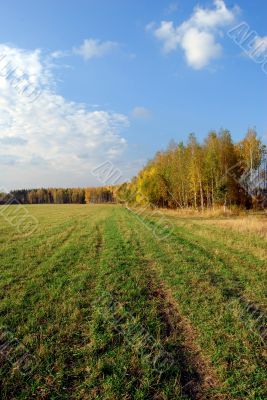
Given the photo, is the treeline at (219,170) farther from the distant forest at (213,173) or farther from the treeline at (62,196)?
the treeline at (62,196)

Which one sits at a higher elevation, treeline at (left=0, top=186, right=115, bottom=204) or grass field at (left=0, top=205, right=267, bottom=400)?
treeline at (left=0, top=186, right=115, bottom=204)

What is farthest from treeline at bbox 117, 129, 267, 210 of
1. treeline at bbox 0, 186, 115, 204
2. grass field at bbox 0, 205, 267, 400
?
treeline at bbox 0, 186, 115, 204

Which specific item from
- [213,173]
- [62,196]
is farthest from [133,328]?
[62,196]

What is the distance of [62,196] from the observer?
561ft

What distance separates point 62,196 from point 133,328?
6741 inches

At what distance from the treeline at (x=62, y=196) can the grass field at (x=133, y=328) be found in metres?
150

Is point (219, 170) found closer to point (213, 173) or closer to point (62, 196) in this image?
point (213, 173)

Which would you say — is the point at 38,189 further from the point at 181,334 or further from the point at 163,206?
the point at 181,334

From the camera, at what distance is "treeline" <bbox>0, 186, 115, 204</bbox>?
162m

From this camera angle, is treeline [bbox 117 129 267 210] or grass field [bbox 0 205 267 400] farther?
treeline [bbox 117 129 267 210]

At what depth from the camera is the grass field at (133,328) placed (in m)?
4.10

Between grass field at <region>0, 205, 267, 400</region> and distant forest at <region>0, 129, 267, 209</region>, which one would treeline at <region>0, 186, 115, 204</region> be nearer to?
distant forest at <region>0, 129, 267, 209</region>

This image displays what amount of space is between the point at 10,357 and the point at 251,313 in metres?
5.10

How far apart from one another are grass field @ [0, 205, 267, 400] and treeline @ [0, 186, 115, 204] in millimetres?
149541
